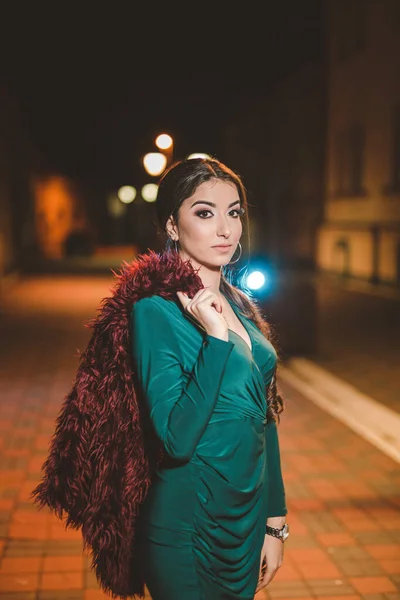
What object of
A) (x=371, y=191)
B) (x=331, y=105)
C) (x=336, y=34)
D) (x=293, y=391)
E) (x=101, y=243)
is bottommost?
(x=101, y=243)

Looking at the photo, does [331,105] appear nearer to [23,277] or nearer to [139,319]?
[23,277]

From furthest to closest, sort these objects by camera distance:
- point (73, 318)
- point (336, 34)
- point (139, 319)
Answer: point (336, 34), point (73, 318), point (139, 319)

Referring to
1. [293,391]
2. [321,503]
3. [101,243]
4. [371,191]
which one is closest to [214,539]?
[321,503]

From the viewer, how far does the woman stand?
1981 millimetres

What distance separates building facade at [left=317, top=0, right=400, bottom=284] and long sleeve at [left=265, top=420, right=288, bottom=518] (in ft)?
59.3

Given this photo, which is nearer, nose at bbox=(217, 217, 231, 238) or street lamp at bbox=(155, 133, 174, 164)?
nose at bbox=(217, 217, 231, 238)

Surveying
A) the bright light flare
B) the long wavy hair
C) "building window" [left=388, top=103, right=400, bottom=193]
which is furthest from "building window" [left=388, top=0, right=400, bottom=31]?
the long wavy hair

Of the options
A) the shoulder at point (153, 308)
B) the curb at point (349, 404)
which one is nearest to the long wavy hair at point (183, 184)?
the shoulder at point (153, 308)

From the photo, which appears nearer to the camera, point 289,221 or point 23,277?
point 23,277

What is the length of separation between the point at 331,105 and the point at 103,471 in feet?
80.4

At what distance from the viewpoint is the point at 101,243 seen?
6200cm

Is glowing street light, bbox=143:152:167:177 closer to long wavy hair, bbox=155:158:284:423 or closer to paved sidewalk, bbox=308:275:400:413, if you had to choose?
paved sidewalk, bbox=308:275:400:413

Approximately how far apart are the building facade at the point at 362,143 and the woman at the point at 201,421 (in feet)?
60.0

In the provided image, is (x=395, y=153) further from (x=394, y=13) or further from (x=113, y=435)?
(x=113, y=435)
